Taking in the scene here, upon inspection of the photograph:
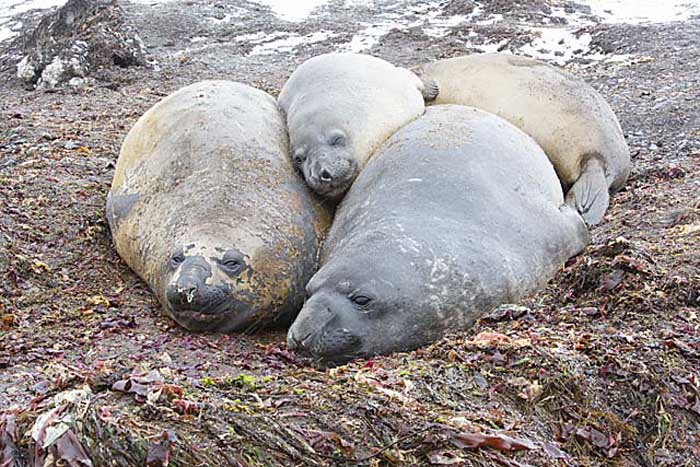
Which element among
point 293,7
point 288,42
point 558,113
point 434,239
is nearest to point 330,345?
point 434,239

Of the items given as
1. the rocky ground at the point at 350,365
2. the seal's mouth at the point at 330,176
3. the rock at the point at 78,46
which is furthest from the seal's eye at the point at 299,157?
the rock at the point at 78,46

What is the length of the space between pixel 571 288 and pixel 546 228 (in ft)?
1.92

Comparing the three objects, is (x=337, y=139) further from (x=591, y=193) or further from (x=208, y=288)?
(x=591, y=193)

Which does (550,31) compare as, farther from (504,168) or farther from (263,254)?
(263,254)

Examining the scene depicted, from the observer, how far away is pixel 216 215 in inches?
203

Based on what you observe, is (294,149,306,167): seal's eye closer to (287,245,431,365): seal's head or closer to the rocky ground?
the rocky ground

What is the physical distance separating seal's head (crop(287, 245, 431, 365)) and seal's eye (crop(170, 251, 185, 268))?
94 centimetres

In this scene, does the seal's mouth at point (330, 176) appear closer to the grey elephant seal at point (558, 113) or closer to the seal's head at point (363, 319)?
the seal's head at point (363, 319)

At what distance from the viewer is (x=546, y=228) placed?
16.8 ft

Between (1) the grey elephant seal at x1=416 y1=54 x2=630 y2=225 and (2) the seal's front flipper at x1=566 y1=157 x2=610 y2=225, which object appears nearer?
(2) the seal's front flipper at x1=566 y1=157 x2=610 y2=225

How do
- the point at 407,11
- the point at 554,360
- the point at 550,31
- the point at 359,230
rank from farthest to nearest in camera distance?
1. the point at 407,11
2. the point at 550,31
3. the point at 359,230
4. the point at 554,360

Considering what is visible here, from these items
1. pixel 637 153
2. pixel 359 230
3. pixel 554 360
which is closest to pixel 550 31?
pixel 637 153

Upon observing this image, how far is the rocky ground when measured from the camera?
2604 mm

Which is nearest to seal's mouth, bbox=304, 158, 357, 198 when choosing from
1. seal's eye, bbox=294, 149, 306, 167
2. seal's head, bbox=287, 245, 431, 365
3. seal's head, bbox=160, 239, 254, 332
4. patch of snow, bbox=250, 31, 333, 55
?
seal's eye, bbox=294, 149, 306, 167
